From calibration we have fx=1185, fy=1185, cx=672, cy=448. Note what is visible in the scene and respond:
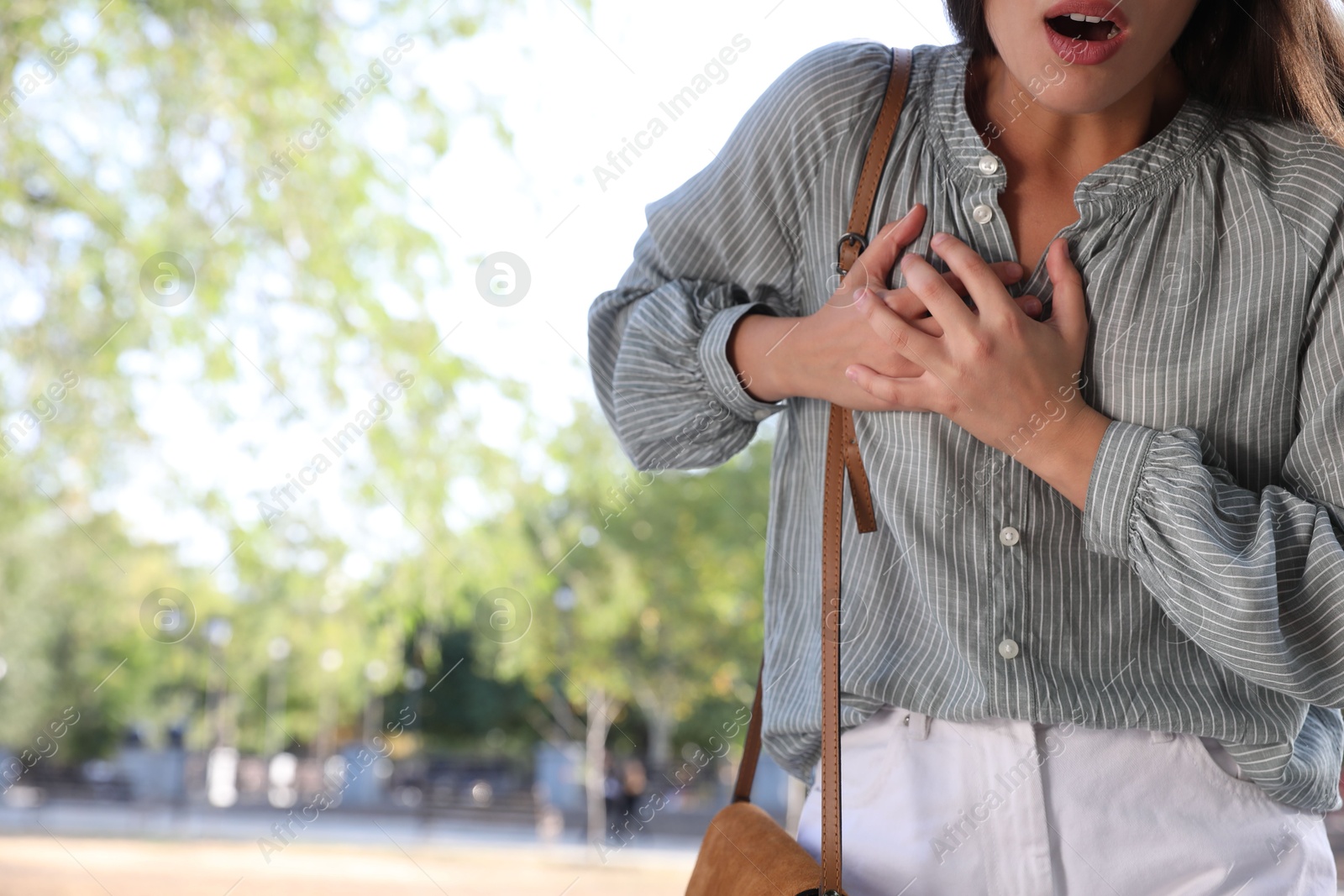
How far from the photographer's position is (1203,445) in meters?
1.08

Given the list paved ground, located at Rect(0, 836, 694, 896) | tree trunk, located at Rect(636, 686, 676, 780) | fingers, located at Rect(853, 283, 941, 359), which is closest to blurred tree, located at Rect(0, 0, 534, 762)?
fingers, located at Rect(853, 283, 941, 359)

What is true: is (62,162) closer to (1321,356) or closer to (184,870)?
(1321,356)

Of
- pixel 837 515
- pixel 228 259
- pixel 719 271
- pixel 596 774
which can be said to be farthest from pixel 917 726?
pixel 596 774

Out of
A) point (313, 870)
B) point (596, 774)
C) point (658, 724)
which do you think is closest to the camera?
point (313, 870)

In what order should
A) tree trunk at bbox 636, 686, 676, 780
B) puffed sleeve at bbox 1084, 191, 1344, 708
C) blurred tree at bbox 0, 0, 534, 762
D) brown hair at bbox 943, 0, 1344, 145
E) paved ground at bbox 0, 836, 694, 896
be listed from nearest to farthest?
puffed sleeve at bbox 1084, 191, 1344, 708 < brown hair at bbox 943, 0, 1344, 145 < blurred tree at bbox 0, 0, 534, 762 < paved ground at bbox 0, 836, 694, 896 < tree trunk at bbox 636, 686, 676, 780

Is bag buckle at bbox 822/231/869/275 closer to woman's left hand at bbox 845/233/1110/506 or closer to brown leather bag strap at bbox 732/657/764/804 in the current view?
woman's left hand at bbox 845/233/1110/506

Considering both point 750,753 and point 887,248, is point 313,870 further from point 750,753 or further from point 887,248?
point 887,248

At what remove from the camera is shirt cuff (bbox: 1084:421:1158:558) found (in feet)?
3.41

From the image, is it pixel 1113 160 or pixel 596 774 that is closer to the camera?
pixel 1113 160

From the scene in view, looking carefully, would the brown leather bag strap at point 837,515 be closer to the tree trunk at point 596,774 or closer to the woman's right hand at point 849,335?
the woman's right hand at point 849,335

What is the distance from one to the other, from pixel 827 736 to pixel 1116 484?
34 centimetres

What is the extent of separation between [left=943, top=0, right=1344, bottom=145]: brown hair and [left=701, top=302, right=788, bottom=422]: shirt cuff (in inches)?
15.5

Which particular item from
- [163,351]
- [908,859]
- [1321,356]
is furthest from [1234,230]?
[163,351]

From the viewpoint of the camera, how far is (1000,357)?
3.49 feet
